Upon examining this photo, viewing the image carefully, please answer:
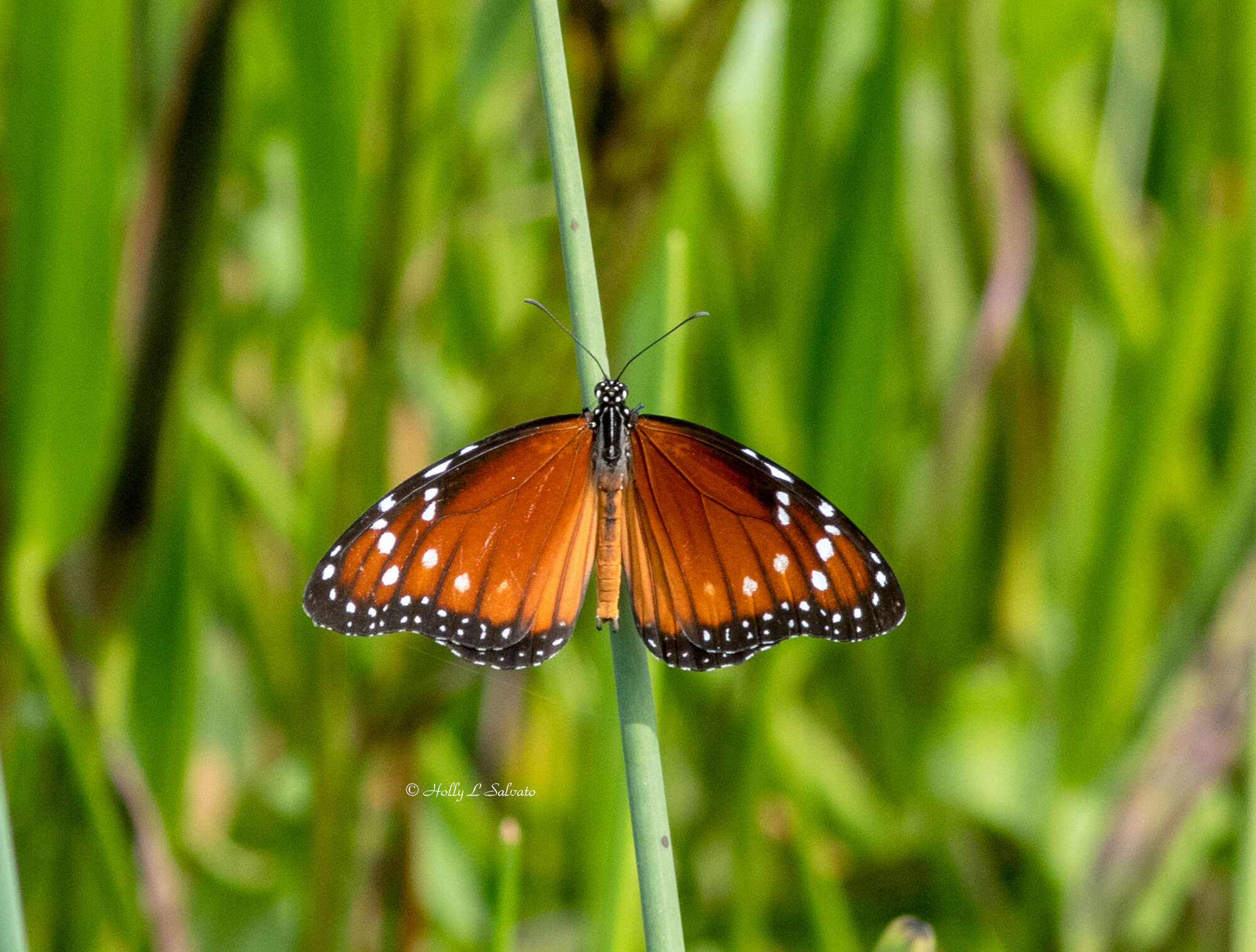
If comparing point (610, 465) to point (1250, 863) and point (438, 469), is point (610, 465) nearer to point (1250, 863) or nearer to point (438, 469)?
point (438, 469)

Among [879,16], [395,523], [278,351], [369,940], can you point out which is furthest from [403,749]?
[879,16]

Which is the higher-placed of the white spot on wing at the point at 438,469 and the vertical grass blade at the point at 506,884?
the white spot on wing at the point at 438,469

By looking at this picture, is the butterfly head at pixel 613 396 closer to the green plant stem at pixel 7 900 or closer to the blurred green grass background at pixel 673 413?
the blurred green grass background at pixel 673 413

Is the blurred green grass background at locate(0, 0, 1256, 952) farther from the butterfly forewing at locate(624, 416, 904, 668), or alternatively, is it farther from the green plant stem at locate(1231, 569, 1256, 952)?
the green plant stem at locate(1231, 569, 1256, 952)

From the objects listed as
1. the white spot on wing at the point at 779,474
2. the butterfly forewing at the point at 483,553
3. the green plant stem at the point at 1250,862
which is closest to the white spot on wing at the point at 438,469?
the butterfly forewing at the point at 483,553

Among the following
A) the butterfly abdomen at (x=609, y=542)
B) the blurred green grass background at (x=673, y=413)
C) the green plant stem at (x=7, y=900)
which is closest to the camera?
the green plant stem at (x=7, y=900)

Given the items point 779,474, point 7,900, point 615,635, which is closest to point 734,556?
point 779,474

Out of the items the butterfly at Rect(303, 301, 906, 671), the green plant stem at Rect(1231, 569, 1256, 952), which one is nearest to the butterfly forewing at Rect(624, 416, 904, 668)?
the butterfly at Rect(303, 301, 906, 671)

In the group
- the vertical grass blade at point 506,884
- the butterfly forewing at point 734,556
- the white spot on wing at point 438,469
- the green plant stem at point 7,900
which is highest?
the white spot on wing at point 438,469
